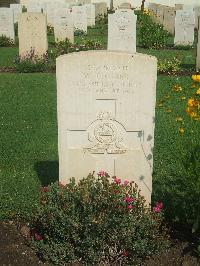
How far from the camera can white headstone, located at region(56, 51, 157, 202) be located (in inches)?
164

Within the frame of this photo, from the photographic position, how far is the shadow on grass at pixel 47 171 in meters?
5.53

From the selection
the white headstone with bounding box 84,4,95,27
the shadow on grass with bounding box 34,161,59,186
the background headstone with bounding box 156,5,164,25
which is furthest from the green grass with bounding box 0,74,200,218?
the white headstone with bounding box 84,4,95,27

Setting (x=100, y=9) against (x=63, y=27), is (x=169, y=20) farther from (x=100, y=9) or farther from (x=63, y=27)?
(x=100, y=9)

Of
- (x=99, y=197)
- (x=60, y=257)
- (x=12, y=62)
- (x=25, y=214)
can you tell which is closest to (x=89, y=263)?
(x=60, y=257)

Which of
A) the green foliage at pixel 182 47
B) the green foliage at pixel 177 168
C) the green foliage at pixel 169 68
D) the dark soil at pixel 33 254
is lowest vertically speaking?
the dark soil at pixel 33 254

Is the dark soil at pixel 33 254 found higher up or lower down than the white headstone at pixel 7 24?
lower down

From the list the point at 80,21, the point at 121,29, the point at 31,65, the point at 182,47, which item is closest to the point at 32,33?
the point at 31,65

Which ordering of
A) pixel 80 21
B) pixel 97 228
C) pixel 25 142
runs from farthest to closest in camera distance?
pixel 80 21, pixel 25 142, pixel 97 228

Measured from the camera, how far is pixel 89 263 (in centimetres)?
392

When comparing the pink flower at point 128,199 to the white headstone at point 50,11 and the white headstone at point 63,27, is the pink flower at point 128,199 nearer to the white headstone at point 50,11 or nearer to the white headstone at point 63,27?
the white headstone at point 63,27

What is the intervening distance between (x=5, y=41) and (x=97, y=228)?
14248 mm

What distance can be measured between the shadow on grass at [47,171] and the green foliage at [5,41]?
11.8m

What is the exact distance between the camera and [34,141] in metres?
6.99

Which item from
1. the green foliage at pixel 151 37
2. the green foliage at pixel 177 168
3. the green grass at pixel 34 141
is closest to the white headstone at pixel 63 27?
the green foliage at pixel 151 37
